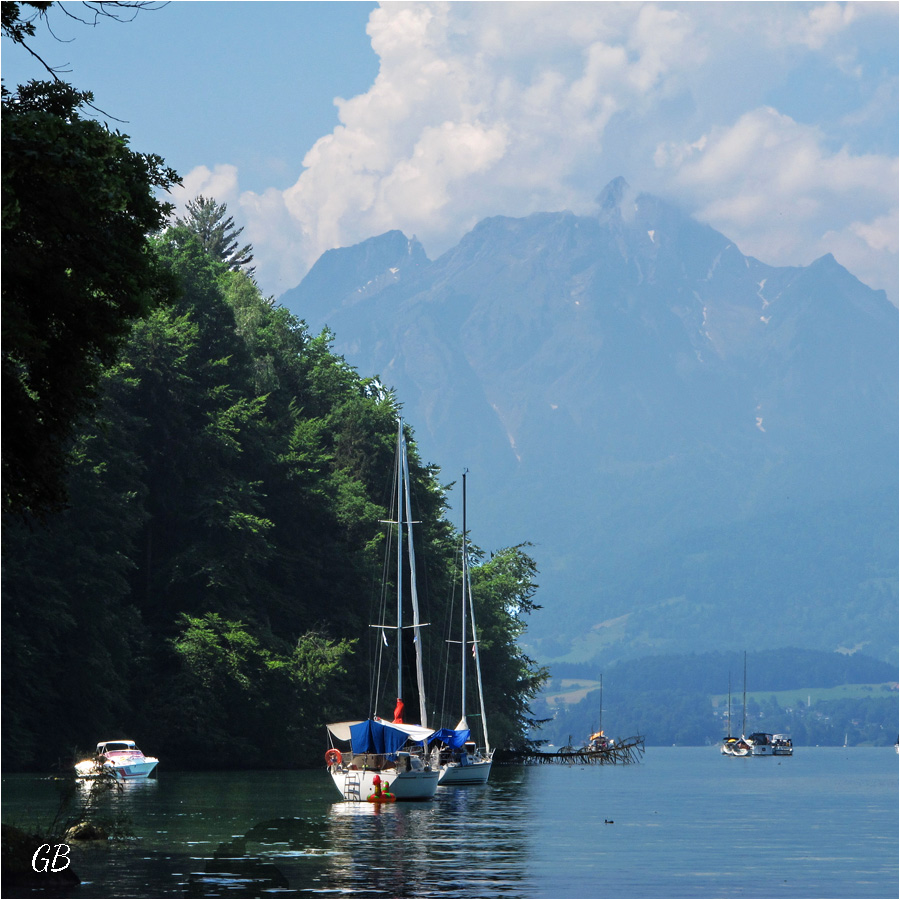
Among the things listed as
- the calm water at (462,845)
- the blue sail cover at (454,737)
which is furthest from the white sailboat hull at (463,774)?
the blue sail cover at (454,737)

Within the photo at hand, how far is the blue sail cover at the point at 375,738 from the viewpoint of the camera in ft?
206

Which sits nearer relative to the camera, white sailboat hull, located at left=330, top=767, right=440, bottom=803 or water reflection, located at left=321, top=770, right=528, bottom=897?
water reflection, located at left=321, top=770, right=528, bottom=897

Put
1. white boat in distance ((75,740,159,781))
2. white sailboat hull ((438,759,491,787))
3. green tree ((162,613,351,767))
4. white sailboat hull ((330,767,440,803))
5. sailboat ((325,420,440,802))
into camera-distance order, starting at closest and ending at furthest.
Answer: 1. sailboat ((325,420,440,802))
2. white sailboat hull ((330,767,440,803))
3. white boat in distance ((75,740,159,781))
4. white sailboat hull ((438,759,491,787))
5. green tree ((162,613,351,767))

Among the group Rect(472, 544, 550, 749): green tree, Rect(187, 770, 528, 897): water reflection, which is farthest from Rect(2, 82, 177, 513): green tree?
Rect(472, 544, 550, 749): green tree

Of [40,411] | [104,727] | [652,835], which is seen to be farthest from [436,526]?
[40,411]

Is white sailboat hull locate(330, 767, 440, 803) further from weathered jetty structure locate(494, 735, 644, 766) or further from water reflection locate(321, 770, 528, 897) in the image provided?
weathered jetty structure locate(494, 735, 644, 766)

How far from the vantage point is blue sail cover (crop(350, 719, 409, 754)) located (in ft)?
206

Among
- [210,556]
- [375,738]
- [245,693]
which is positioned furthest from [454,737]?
[210,556]

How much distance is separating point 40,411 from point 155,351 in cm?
6338

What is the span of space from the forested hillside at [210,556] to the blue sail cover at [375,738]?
17.2 metres

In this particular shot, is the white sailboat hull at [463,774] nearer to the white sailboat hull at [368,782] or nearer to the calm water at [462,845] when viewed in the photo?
the calm water at [462,845]

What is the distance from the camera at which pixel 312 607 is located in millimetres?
102438

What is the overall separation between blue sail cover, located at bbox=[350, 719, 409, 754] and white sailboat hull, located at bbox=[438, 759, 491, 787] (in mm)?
16856
